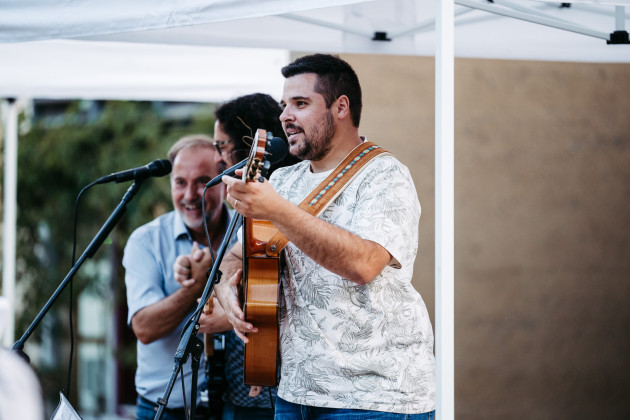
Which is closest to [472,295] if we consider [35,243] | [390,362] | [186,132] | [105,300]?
[390,362]

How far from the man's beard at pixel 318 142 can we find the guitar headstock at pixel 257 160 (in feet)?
1.63

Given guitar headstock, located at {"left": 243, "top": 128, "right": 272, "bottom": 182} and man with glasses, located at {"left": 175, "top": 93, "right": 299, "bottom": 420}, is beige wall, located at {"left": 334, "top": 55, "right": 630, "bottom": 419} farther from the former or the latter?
guitar headstock, located at {"left": 243, "top": 128, "right": 272, "bottom": 182}

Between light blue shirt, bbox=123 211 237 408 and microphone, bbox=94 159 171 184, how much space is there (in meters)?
0.47

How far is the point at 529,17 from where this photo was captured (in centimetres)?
287

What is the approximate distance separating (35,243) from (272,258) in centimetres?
618

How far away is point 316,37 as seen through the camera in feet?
10.9

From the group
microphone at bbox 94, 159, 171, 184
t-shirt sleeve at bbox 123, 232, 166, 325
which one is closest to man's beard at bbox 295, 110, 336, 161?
microphone at bbox 94, 159, 171, 184

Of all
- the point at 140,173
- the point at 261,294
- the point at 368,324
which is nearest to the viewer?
the point at 368,324

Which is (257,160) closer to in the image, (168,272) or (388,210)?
(388,210)

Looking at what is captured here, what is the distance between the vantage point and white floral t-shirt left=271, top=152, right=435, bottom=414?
86.7 inches

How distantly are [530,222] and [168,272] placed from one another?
2.13 m

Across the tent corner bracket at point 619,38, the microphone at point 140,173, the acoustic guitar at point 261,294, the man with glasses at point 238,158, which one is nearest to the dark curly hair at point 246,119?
the man with glasses at point 238,158

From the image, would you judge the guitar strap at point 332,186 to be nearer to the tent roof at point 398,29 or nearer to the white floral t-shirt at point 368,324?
the white floral t-shirt at point 368,324

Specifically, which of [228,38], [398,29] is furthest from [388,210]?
[228,38]
